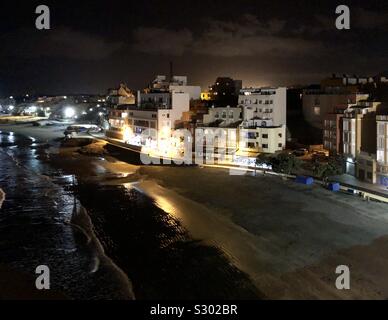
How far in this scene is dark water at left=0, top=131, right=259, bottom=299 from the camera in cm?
1225

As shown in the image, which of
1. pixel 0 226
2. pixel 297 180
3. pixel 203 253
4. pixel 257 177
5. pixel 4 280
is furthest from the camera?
pixel 257 177

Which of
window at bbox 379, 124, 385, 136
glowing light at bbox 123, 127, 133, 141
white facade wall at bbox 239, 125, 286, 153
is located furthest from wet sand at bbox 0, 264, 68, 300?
glowing light at bbox 123, 127, 133, 141

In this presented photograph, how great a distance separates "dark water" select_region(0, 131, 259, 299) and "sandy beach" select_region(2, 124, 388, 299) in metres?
0.82

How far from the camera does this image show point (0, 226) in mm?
17797

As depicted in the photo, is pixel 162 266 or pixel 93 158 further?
pixel 93 158

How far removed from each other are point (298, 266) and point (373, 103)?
47.5 feet

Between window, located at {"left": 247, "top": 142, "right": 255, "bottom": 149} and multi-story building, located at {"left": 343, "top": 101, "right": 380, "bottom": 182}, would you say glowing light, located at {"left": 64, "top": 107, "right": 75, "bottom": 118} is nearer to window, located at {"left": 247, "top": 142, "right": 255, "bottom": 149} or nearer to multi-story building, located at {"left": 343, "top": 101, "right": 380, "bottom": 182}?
window, located at {"left": 247, "top": 142, "right": 255, "bottom": 149}

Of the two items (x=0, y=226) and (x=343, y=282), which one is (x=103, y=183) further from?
(x=343, y=282)

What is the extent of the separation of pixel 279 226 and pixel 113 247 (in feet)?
20.8

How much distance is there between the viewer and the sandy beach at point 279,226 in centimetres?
1262

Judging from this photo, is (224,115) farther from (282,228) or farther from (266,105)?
(282,228)

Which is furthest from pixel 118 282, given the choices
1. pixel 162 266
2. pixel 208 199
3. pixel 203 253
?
pixel 208 199

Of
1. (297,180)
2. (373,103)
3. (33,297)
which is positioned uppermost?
(373,103)

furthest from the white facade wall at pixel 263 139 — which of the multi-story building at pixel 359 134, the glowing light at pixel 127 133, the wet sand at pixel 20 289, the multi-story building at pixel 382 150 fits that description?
the wet sand at pixel 20 289
